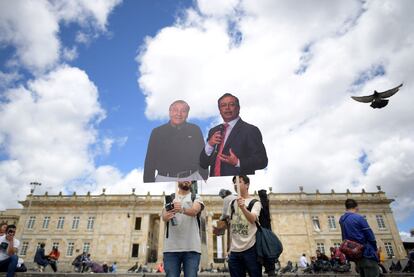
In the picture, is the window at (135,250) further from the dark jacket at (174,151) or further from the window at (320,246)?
the dark jacket at (174,151)

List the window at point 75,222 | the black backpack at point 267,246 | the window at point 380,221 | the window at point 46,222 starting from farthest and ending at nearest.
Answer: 1. the window at point 46,222
2. the window at point 75,222
3. the window at point 380,221
4. the black backpack at point 267,246

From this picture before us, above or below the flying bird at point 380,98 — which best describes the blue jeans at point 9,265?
below

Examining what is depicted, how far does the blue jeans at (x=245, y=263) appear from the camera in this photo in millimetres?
3389

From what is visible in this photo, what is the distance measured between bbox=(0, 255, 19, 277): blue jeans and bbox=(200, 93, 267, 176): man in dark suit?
16.4 ft

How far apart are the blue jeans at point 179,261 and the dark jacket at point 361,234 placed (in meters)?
2.65

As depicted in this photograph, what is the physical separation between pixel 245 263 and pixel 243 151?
9.50 ft

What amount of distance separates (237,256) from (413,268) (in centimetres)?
1040

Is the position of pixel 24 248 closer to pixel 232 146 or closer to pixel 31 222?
pixel 31 222

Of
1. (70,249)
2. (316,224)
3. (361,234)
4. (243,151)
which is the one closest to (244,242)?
(361,234)

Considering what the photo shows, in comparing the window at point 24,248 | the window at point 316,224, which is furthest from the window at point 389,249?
the window at point 24,248

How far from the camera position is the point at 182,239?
3.54m

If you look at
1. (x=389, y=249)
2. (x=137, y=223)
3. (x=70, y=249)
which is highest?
(x=137, y=223)

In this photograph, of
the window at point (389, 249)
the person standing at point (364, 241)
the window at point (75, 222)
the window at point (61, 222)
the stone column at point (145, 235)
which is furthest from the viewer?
the window at point (61, 222)

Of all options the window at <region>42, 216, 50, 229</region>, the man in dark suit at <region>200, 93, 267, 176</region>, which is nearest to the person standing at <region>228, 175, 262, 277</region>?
the man in dark suit at <region>200, 93, 267, 176</region>
